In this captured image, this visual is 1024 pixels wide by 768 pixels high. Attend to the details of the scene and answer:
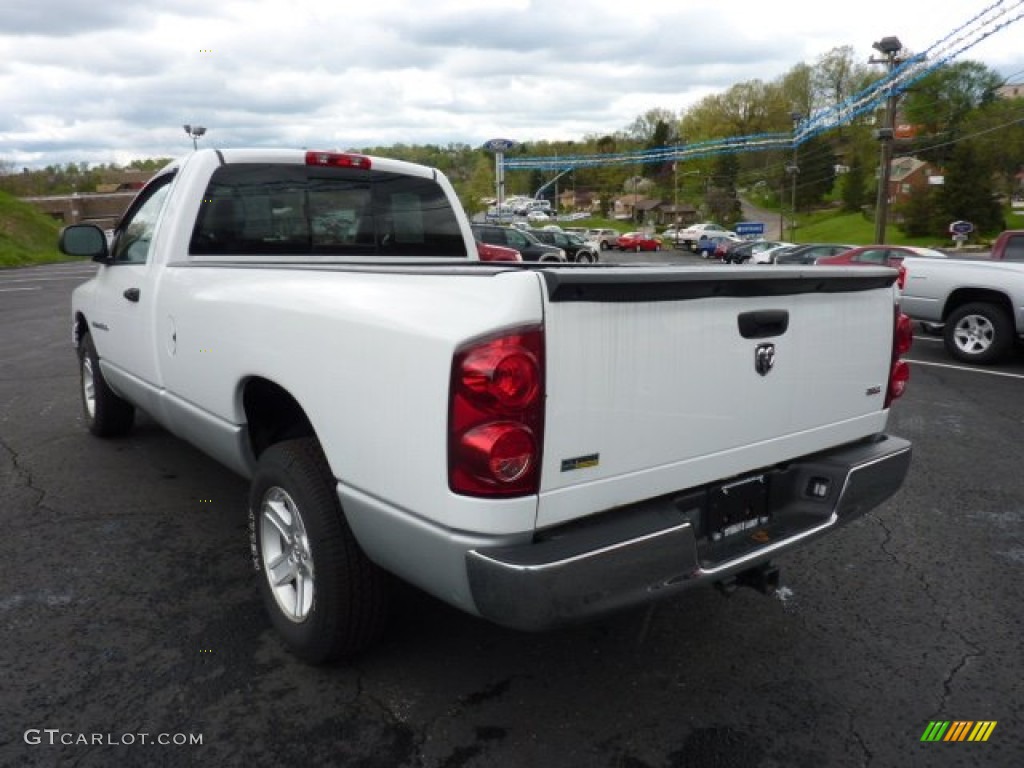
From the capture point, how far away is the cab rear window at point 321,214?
408cm

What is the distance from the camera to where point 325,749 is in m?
2.45

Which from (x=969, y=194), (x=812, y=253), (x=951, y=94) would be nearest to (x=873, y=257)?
(x=812, y=253)

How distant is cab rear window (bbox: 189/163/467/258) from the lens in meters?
4.08

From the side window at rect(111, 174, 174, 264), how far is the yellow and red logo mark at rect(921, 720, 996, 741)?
4051 mm

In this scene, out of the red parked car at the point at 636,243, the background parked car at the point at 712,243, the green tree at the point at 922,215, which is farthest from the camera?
the red parked car at the point at 636,243

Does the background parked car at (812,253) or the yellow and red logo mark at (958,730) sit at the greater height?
the background parked car at (812,253)

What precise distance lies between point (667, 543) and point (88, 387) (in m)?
5.08

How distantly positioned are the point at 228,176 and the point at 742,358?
9.43 feet

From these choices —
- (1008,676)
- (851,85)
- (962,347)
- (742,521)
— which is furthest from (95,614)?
(851,85)

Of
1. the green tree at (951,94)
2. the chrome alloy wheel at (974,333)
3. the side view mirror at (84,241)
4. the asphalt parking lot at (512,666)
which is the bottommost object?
the asphalt parking lot at (512,666)

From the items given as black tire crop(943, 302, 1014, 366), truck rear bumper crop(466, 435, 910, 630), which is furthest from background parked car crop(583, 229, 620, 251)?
truck rear bumper crop(466, 435, 910, 630)

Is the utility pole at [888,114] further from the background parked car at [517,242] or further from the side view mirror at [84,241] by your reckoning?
the side view mirror at [84,241]

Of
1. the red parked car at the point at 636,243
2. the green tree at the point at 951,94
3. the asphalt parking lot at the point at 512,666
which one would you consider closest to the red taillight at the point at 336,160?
the asphalt parking lot at the point at 512,666

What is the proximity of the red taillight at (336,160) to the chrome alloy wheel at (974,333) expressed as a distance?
25.9ft
